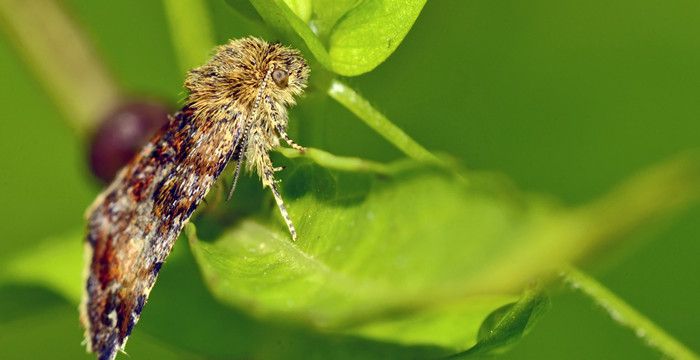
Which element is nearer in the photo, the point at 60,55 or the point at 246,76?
the point at 246,76

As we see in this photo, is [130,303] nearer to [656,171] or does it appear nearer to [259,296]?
[259,296]

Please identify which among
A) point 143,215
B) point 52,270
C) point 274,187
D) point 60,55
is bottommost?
point 274,187

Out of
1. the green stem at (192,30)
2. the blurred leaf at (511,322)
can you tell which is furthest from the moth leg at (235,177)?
the blurred leaf at (511,322)

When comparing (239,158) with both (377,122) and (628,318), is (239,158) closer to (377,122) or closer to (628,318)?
(377,122)

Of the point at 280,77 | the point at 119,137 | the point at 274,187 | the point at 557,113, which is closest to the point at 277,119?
the point at 280,77

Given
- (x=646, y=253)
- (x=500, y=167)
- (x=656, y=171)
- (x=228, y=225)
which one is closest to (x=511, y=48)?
(x=500, y=167)

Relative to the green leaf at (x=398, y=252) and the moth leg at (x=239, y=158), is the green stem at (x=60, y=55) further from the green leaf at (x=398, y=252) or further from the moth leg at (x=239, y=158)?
the green leaf at (x=398, y=252)

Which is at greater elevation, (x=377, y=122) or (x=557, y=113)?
(x=557, y=113)

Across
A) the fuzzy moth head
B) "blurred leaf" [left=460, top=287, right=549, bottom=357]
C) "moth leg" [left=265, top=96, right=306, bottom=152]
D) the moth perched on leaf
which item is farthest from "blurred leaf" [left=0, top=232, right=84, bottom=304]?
"blurred leaf" [left=460, top=287, right=549, bottom=357]
